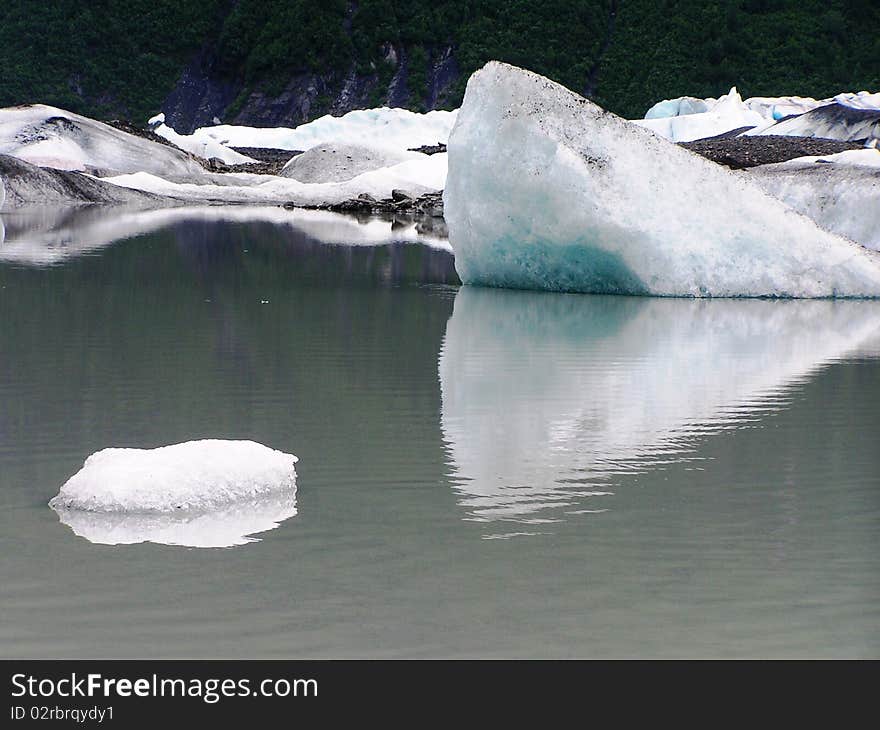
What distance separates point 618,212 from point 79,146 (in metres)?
23.6

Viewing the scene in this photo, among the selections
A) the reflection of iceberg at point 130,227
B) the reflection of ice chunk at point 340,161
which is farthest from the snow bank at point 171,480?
the reflection of ice chunk at point 340,161

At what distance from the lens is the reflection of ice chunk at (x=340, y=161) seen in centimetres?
3234

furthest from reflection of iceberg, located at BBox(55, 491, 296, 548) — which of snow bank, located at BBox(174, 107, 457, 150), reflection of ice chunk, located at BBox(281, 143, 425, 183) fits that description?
snow bank, located at BBox(174, 107, 457, 150)

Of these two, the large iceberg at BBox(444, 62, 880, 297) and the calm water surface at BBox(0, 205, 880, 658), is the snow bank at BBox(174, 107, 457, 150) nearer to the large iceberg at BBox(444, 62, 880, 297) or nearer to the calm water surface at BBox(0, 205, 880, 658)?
the large iceberg at BBox(444, 62, 880, 297)

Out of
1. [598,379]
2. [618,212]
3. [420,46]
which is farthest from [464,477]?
[420,46]

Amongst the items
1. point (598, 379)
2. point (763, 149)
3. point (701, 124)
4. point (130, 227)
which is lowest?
point (598, 379)

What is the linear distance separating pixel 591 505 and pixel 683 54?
66.0m

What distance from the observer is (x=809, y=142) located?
2877cm

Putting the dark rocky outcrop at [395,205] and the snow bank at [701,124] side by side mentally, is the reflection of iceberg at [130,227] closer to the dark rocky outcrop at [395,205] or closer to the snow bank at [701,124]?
the dark rocky outcrop at [395,205]

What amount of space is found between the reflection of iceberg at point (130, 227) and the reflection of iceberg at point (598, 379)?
16.0 ft

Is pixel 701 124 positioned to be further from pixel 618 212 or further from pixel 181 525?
pixel 181 525

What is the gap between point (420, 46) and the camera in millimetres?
72312

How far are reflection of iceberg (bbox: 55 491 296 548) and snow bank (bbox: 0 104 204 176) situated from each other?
89.8 ft

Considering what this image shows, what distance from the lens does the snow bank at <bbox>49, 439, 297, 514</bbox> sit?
11.4 ft
